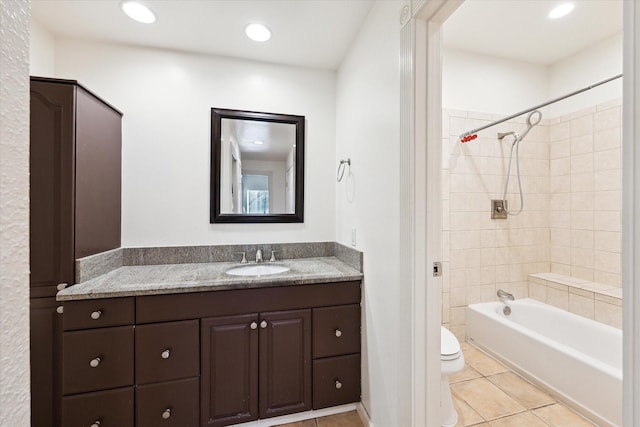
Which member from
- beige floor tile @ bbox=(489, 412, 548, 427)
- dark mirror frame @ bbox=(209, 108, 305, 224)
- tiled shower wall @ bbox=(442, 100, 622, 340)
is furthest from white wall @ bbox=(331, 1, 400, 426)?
tiled shower wall @ bbox=(442, 100, 622, 340)

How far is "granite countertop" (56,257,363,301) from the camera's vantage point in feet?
4.54

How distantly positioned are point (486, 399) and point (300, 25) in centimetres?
268

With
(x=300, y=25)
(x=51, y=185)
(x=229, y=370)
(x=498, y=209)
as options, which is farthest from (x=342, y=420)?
(x=300, y=25)

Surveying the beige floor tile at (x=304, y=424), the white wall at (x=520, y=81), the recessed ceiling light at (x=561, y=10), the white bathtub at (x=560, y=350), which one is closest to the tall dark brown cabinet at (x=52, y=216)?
the beige floor tile at (x=304, y=424)

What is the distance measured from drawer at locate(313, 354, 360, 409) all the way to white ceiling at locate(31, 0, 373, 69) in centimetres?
205

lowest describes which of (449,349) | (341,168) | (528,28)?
(449,349)

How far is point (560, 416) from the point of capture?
165cm

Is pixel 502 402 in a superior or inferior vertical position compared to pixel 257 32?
inferior

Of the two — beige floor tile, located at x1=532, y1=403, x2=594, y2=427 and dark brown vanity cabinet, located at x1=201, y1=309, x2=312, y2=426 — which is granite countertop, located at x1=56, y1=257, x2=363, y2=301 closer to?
dark brown vanity cabinet, located at x1=201, y1=309, x2=312, y2=426

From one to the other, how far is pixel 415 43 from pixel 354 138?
750mm

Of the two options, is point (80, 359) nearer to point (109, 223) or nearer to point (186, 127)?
point (109, 223)

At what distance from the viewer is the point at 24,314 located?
15.1 inches

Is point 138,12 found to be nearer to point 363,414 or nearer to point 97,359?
point 97,359

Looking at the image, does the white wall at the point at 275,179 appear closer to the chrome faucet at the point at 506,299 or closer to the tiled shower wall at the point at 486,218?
the tiled shower wall at the point at 486,218
